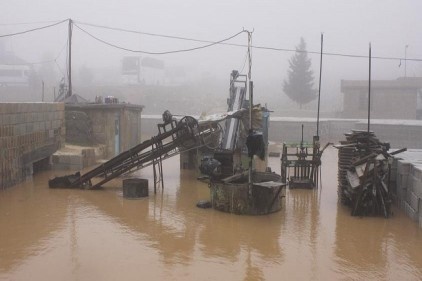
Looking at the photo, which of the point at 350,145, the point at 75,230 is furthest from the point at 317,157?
the point at 75,230

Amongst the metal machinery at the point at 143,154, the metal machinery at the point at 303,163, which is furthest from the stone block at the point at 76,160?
the metal machinery at the point at 303,163

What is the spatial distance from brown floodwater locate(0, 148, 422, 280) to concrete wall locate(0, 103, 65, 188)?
103cm

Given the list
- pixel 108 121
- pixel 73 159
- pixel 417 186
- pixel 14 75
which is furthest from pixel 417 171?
pixel 14 75

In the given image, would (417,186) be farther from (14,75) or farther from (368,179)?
(14,75)

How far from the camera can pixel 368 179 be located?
437 inches

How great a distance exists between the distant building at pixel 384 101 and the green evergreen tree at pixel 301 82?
64.1 feet

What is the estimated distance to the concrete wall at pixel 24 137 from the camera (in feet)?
45.3

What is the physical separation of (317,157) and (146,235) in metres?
7.08

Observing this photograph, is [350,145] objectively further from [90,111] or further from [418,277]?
[90,111]

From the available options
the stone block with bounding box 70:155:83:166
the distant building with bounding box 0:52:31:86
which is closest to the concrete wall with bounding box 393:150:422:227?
the stone block with bounding box 70:155:83:166

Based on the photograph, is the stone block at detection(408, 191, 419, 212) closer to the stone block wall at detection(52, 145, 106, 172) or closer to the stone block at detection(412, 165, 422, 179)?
the stone block at detection(412, 165, 422, 179)

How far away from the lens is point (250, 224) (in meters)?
10.4

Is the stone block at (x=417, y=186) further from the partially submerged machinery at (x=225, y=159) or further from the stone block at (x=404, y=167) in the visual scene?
the partially submerged machinery at (x=225, y=159)

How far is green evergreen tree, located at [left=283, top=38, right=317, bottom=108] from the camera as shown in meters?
59.8
